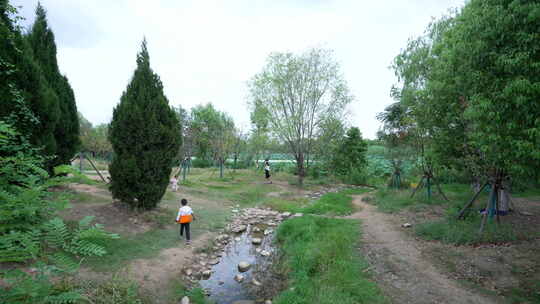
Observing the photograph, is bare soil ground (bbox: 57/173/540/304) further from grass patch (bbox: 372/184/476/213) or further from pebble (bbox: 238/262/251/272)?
grass patch (bbox: 372/184/476/213)

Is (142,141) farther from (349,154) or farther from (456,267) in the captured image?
(349,154)

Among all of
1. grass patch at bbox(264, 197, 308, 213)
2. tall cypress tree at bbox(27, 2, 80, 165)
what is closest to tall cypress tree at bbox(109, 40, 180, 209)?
tall cypress tree at bbox(27, 2, 80, 165)

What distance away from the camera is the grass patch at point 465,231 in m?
6.75

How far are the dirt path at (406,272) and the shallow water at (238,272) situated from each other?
2.65m

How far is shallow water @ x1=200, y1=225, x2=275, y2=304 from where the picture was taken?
17.2 feet

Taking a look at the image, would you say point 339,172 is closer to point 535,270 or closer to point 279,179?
point 279,179

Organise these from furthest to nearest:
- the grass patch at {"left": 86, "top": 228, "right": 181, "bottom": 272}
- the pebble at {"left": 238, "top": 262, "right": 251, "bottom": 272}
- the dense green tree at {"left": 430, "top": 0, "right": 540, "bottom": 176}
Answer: the pebble at {"left": 238, "top": 262, "right": 251, "bottom": 272} → the grass patch at {"left": 86, "top": 228, "right": 181, "bottom": 272} → the dense green tree at {"left": 430, "top": 0, "right": 540, "bottom": 176}

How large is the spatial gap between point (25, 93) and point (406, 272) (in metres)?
9.90

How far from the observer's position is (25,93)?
609cm

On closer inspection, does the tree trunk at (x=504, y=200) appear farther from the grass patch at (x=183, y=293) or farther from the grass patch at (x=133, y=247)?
the grass patch at (x=133, y=247)

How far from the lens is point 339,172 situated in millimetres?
21766

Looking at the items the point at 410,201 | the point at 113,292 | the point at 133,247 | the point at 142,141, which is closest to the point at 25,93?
the point at 142,141

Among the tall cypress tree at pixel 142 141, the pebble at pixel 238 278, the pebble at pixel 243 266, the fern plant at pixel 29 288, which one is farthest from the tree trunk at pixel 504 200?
the fern plant at pixel 29 288

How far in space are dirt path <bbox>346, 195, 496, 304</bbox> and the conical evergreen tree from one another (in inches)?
327
